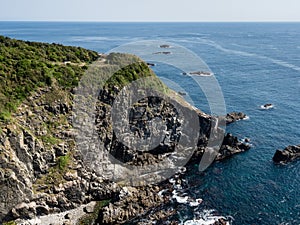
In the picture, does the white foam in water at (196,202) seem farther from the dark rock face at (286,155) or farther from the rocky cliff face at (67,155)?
the dark rock face at (286,155)

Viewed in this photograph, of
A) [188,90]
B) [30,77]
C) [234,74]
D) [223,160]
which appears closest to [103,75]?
[30,77]

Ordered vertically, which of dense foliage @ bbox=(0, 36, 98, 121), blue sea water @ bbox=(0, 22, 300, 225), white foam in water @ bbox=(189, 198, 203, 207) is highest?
dense foliage @ bbox=(0, 36, 98, 121)

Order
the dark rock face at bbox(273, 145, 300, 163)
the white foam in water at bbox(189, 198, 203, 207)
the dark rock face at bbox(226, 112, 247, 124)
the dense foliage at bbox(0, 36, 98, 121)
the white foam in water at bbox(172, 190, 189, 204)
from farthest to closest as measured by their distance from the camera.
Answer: the dark rock face at bbox(226, 112, 247, 124) → the dark rock face at bbox(273, 145, 300, 163) → the white foam in water at bbox(172, 190, 189, 204) → the white foam in water at bbox(189, 198, 203, 207) → the dense foliage at bbox(0, 36, 98, 121)

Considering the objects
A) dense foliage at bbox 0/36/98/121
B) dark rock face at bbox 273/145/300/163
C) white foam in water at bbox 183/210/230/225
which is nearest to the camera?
white foam in water at bbox 183/210/230/225

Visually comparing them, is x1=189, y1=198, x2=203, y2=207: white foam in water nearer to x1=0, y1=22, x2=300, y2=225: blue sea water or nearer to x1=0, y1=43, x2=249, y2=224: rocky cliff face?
x1=0, y1=22, x2=300, y2=225: blue sea water

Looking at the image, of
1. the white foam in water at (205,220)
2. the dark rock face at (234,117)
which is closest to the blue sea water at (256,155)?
the white foam in water at (205,220)

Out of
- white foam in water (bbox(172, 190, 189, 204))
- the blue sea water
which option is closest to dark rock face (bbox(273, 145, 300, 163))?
the blue sea water
